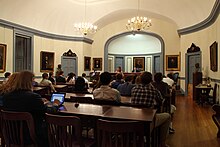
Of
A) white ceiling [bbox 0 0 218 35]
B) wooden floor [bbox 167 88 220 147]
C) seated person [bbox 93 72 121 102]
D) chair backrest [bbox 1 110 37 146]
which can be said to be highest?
white ceiling [bbox 0 0 218 35]

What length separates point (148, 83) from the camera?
386 cm

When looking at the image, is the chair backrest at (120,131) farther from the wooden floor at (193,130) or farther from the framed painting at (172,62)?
the framed painting at (172,62)

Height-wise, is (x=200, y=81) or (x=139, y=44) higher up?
(x=139, y=44)

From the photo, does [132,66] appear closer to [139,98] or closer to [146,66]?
[146,66]

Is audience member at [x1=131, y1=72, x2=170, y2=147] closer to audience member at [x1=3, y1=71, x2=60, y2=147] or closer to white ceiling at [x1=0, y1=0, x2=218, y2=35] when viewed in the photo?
audience member at [x1=3, y1=71, x2=60, y2=147]

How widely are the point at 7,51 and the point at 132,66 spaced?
984 centimetres

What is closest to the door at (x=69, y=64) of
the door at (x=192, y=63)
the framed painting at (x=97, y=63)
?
the framed painting at (x=97, y=63)

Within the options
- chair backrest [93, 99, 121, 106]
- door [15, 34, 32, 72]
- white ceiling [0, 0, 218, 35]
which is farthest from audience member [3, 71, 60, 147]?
door [15, 34, 32, 72]

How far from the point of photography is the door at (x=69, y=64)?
541 inches

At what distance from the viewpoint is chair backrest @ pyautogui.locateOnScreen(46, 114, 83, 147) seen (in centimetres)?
221

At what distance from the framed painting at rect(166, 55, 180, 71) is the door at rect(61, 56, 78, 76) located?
5.97 metres

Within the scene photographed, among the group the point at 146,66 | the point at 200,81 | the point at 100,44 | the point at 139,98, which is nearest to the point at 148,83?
the point at 139,98

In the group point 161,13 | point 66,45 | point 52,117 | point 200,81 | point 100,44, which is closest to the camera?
point 52,117

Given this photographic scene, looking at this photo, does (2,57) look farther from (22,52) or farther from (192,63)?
(192,63)
